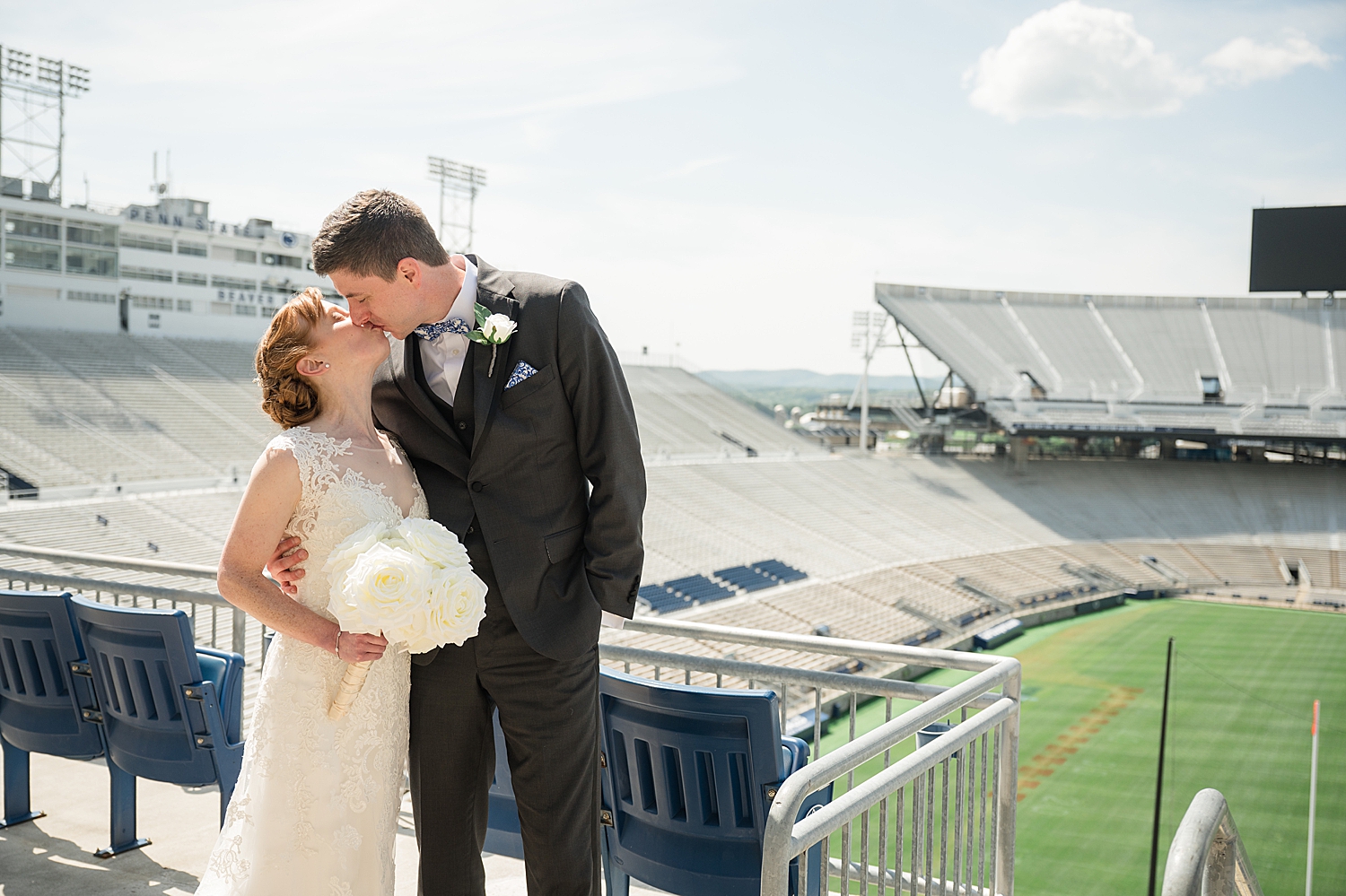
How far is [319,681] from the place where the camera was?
237 centimetres

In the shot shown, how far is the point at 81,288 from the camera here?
37.1 m

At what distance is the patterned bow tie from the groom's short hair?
0.16 m

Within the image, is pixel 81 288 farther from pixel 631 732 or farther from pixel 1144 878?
pixel 631 732

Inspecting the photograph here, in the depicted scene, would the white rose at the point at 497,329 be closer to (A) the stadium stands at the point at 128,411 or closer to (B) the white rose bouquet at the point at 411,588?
(B) the white rose bouquet at the point at 411,588

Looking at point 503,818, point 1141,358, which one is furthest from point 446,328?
point 1141,358

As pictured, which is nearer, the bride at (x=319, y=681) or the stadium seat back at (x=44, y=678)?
the bride at (x=319, y=681)

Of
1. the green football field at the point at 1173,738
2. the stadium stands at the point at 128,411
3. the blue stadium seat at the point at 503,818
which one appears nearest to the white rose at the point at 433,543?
the blue stadium seat at the point at 503,818

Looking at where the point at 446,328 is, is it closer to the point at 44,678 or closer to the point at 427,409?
the point at 427,409

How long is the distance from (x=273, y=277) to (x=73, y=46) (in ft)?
40.0

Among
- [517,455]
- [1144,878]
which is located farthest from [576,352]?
[1144,878]

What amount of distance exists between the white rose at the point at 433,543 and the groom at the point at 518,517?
0.09m

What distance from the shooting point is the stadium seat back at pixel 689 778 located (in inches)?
91.9

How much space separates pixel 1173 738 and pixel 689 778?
62.1ft

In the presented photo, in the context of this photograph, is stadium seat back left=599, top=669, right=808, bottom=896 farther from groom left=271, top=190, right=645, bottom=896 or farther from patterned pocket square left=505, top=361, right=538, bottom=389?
patterned pocket square left=505, top=361, right=538, bottom=389
